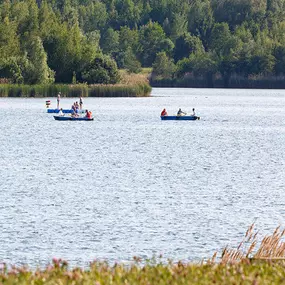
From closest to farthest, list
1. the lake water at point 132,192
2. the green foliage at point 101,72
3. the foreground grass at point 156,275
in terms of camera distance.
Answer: the foreground grass at point 156,275 < the lake water at point 132,192 < the green foliage at point 101,72

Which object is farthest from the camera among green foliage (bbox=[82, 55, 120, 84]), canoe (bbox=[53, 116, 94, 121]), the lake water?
green foliage (bbox=[82, 55, 120, 84])

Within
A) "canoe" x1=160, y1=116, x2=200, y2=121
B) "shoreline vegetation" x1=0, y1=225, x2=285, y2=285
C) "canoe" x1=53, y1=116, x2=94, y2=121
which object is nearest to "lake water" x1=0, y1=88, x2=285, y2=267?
"shoreline vegetation" x1=0, y1=225, x2=285, y2=285

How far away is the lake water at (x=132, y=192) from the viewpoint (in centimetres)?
2489

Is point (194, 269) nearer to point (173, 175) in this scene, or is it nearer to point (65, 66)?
point (173, 175)

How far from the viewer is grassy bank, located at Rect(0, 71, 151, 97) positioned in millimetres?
121500

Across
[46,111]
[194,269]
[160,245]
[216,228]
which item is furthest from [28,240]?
[46,111]

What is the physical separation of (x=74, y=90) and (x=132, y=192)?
9095 cm

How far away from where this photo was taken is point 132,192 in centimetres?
3547

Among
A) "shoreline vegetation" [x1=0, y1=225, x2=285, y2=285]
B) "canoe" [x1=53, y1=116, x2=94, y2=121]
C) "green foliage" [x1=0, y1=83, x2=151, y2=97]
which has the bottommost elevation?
"canoe" [x1=53, y1=116, x2=94, y2=121]

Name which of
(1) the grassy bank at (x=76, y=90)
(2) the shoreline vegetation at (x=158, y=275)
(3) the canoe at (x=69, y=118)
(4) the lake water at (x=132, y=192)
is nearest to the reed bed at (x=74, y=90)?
(1) the grassy bank at (x=76, y=90)

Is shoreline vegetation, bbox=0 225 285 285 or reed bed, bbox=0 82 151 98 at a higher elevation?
shoreline vegetation, bbox=0 225 285 285

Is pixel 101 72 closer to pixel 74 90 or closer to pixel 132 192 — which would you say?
pixel 74 90

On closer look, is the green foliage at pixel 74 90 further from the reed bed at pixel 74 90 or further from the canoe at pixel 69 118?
the canoe at pixel 69 118

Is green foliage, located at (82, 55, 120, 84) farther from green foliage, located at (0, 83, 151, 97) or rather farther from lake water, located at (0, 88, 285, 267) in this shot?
lake water, located at (0, 88, 285, 267)
